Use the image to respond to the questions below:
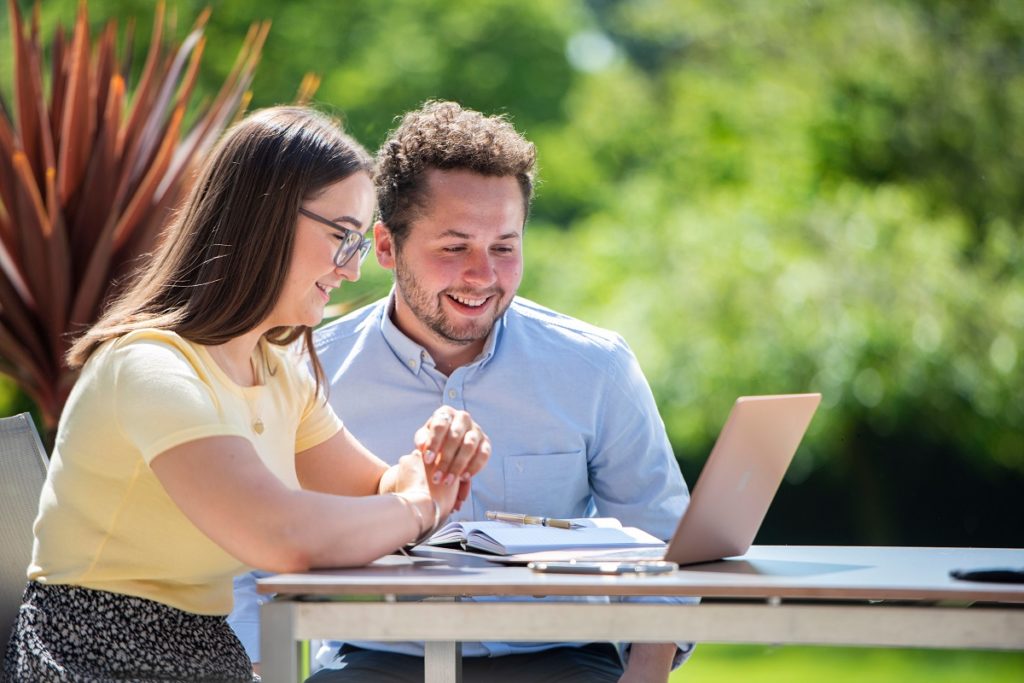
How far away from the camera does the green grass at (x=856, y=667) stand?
7.29 meters

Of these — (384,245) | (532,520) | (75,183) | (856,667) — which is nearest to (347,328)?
(384,245)

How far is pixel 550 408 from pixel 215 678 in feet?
3.39

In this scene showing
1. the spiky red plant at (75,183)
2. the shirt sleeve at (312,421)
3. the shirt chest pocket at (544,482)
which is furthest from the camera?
the spiky red plant at (75,183)

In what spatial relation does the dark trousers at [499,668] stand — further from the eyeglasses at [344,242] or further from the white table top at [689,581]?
the eyeglasses at [344,242]

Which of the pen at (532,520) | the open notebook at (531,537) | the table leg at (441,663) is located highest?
the pen at (532,520)

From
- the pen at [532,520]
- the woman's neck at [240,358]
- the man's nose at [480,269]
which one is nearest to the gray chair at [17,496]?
the woman's neck at [240,358]

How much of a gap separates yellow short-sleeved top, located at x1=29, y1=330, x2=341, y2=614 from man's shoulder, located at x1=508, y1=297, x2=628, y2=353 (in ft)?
3.19

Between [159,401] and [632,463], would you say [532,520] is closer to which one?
[632,463]

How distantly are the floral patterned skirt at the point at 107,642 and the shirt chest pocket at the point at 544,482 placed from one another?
843mm

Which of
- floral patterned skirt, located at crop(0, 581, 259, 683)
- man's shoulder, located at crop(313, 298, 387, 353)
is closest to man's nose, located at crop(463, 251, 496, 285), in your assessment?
man's shoulder, located at crop(313, 298, 387, 353)

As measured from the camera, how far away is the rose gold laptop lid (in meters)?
1.81

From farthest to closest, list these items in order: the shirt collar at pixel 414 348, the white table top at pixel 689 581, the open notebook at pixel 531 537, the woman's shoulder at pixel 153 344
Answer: the shirt collar at pixel 414 348
the open notebook at pixel 531 537
the woman's shoulder at pixel 153 344
the white table top at pixel 689 581

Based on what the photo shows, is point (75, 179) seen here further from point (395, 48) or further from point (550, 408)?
point (395, 48)

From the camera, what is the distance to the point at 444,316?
107 inches
